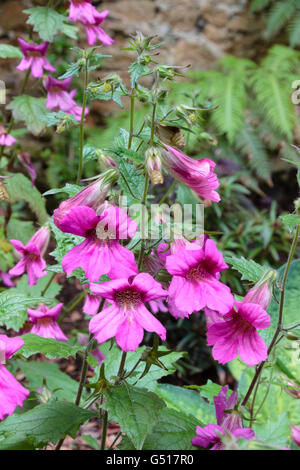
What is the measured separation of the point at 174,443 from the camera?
1.03m

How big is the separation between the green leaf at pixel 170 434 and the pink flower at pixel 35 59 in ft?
3.93

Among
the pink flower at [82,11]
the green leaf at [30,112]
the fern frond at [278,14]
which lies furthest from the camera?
the fern frond at [278,14]

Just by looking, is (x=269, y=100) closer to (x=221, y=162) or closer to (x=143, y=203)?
(x=221, y=162)

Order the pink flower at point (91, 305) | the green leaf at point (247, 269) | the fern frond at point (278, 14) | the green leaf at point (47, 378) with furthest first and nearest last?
the fern frond at point (278, 14) → the green leaf at point (47, 378) → the pink flower at point (91, 305) → the green leaf at point (247, 269)

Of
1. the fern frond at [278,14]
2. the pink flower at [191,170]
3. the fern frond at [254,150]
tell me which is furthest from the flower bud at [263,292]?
the fern frond at [278,14]

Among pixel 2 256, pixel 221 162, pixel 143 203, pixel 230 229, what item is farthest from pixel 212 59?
pixel 143 203

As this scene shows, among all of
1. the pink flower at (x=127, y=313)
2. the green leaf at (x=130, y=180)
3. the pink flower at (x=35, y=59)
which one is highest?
the pink flower at (x=35, y=59)

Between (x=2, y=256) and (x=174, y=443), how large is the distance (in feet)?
3.76

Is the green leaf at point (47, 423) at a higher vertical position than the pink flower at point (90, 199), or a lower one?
lower

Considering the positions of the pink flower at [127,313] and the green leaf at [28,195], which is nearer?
the pink flower at [127,313]

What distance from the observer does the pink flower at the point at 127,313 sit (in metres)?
0.84

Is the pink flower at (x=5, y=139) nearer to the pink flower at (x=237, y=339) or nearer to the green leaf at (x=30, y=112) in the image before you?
the green leaf at (x=30, y=112)

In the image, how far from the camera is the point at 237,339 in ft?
3.03

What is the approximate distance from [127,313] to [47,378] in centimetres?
95
